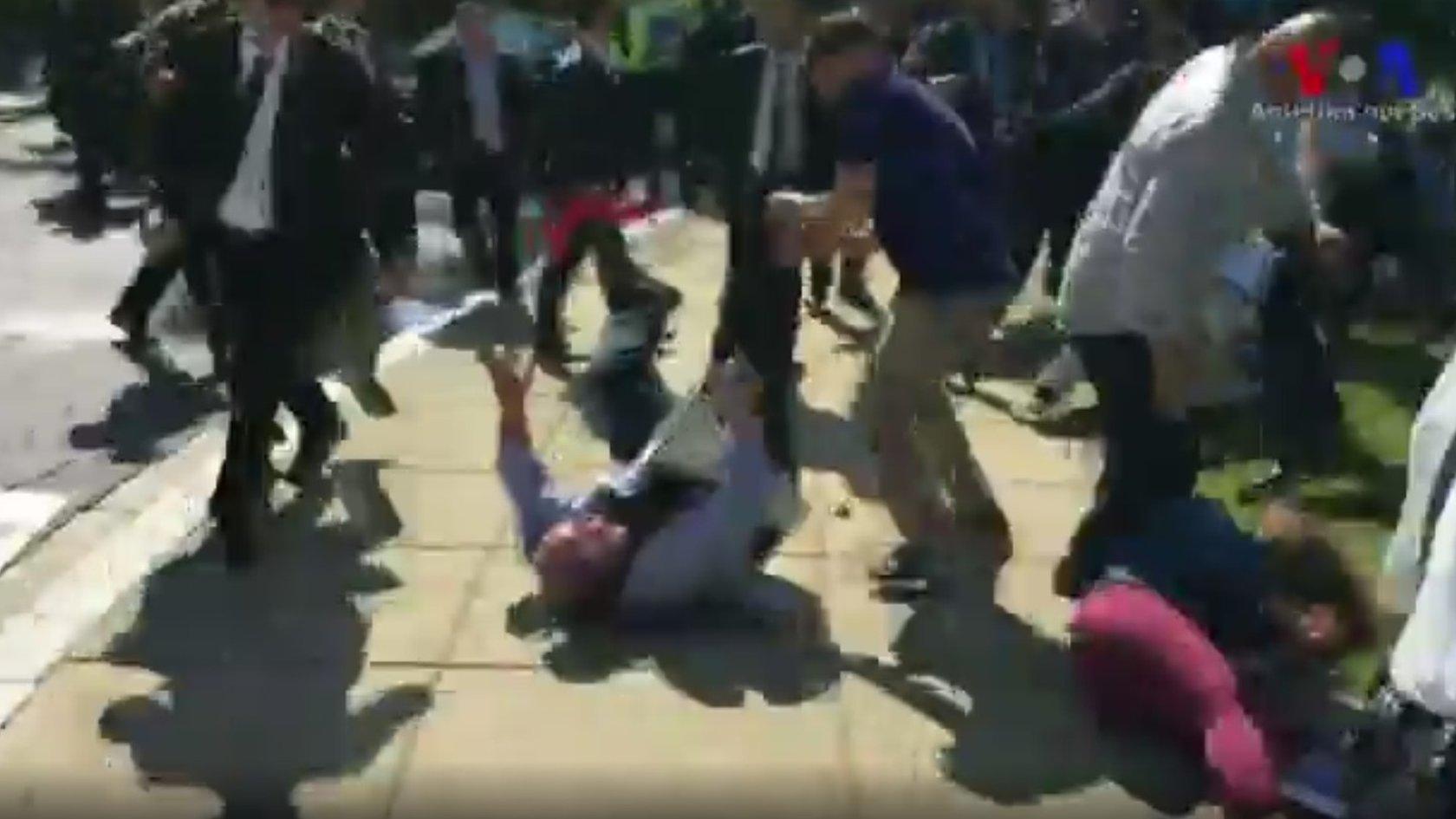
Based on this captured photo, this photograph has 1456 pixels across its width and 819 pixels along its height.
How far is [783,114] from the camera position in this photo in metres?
7.68

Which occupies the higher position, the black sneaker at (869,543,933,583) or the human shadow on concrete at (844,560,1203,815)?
the human shadow on concrete at (844,560,1203,815)

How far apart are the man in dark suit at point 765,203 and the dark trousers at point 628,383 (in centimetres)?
37

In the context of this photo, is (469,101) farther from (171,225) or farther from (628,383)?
(628,383)

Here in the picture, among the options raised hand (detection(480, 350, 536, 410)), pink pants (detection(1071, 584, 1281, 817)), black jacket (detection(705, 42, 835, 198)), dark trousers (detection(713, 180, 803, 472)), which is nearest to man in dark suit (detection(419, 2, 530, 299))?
black jacket (detection(705, 42, 835, 198))

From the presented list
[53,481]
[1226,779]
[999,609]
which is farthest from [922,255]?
[53,481]

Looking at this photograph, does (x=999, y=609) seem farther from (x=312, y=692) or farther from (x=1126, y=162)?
(x=312, y=692)

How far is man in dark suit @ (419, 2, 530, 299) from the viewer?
40.0 ft

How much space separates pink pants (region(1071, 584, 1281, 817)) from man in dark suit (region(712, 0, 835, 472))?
2022 millimetres

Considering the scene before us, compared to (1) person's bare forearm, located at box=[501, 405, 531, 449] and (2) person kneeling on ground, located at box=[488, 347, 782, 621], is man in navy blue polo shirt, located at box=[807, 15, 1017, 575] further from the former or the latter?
(1) person's bare forearm, located at box=[501, 405, 531, 449]

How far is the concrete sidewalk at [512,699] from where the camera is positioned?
17.1ft

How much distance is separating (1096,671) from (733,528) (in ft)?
3.99

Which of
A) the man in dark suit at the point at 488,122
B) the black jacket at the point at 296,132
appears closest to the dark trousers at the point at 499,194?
the man in dark suit at the point at 488,122

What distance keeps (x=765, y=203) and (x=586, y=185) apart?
5.27 meters

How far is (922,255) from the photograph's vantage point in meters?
6.48
